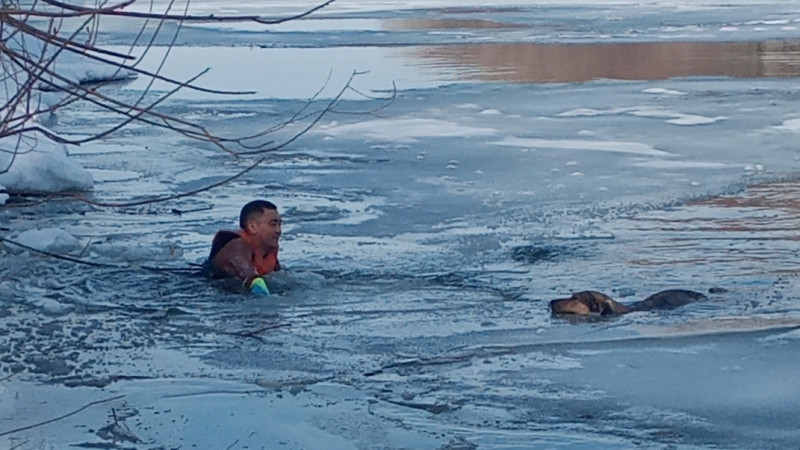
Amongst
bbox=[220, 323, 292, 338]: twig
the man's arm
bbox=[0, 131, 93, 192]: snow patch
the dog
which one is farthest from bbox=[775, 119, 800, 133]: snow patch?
bbox=[220, 323, 292, 338]: twig

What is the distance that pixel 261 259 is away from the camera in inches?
289

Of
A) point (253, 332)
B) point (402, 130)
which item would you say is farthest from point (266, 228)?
point (402, 130)

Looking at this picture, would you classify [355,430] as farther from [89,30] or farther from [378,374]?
[89,30]

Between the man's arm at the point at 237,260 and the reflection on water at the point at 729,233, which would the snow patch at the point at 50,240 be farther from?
the reflection on water at the point at 729,233

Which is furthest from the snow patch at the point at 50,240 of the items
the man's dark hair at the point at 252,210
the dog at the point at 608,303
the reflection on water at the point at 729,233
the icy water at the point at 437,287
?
the reflection on water at the point at 729,233

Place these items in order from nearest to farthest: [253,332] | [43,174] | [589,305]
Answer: [253,332] → [589,305] → [43,174]

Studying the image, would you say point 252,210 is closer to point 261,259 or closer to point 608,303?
point 261,259

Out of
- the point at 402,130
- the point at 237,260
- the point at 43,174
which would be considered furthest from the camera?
the point at 402,130

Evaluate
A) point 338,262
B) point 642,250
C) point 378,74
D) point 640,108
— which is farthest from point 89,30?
point 378,74

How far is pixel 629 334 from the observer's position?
6133 millimetres

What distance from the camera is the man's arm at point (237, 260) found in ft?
23.7

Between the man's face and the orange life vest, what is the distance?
0.03m

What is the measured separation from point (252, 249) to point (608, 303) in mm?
1914

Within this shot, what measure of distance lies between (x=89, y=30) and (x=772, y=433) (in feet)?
8.82
